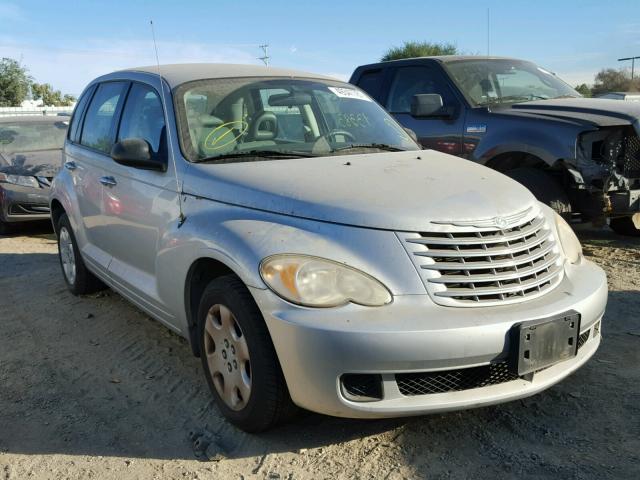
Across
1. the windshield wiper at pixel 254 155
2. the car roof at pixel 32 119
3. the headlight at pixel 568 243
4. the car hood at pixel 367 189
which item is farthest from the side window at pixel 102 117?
the car roof at pixel 32 119

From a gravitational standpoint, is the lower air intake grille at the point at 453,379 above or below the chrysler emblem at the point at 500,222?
below

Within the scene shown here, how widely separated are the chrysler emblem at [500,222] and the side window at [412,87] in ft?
12.5

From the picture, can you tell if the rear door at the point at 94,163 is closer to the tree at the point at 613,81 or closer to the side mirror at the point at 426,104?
the side mirror at the point at 426,104

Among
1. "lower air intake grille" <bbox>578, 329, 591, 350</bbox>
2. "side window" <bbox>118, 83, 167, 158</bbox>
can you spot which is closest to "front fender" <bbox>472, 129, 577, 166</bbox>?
"lower air intake grille" <bbox>578, 329, 591, 350</bbox>

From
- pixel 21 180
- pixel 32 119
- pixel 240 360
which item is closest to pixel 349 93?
pixel 240 360

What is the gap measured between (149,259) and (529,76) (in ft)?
16.1

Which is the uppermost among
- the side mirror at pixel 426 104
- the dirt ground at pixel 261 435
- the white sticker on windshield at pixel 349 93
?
the white sticker on windshield at pixel 349 93

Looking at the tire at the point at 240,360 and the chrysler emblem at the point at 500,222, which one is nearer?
the tire at the point at 240,360

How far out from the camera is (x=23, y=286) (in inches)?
230

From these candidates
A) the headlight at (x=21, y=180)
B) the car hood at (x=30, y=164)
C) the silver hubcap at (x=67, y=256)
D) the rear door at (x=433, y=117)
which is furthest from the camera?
the car hood at (x=30, y=164)

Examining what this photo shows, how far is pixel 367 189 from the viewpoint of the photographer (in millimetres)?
3020

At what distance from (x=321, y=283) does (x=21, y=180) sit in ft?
24.1

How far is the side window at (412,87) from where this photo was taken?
6.60 meters

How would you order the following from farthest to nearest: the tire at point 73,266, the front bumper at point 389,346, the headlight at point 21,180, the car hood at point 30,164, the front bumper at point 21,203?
the car hood at point 30,164, the headlight at point 21,180, the front bumper at point 21,203, the tire at point 73,266, the front bumper at point 389,346
